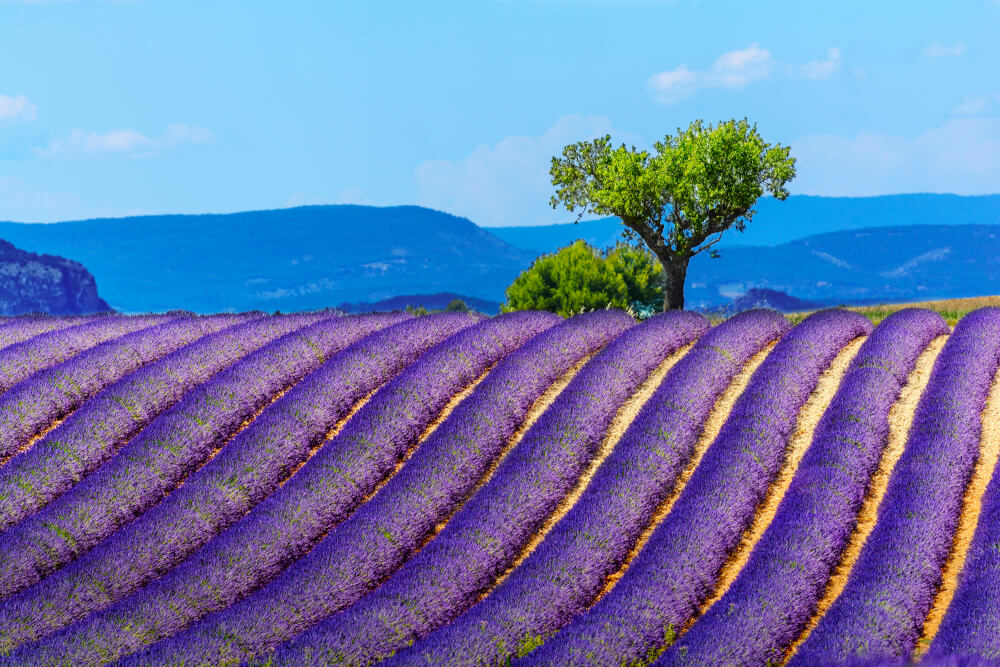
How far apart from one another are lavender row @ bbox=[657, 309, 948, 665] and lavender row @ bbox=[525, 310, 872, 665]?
41 centimetres

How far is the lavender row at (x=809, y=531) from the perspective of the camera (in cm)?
927

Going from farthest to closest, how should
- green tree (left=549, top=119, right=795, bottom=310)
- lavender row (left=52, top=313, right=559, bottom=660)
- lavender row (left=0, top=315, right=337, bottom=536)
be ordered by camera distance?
green tree (left=549, top=119, right=795, bottom=310) → lavender row (left=0, top=315, right=337, bottom=536) → lavender row (left=52, top=313, right=559, bottom=660)

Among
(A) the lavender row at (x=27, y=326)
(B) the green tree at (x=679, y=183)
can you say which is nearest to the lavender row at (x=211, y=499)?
(A) the lavender row at (x=27, y=326)

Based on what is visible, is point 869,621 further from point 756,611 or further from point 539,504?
point 539,504

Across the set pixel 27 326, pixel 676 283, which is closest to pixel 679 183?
pixel 676 283

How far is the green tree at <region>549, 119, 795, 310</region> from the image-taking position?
95.9 feet

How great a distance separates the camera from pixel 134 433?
1488cm

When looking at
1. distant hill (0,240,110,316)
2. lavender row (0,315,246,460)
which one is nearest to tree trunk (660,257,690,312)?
lavender row (0,315,246,460)

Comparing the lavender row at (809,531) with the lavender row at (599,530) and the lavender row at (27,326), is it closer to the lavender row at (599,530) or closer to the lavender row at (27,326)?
the lavender row at (599,530)

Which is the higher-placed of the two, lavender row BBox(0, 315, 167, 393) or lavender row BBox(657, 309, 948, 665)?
lavender row BBox(0, 315, 167, 393)

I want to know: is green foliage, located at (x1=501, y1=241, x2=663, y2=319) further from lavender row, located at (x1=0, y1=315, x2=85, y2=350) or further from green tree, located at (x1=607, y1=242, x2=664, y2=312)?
lavender row, located at (x1=0, y1=315, x2=85, y2=350)

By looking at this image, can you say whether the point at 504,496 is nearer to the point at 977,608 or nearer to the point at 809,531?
the point at 809,531

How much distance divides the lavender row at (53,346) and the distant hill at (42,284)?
84489mm

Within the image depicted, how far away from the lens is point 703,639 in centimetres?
912
